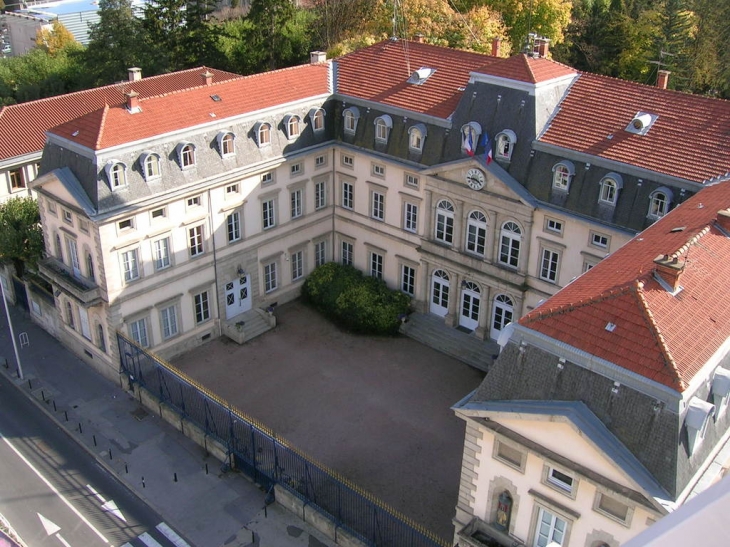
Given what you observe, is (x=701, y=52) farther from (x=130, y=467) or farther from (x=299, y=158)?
(x=130, y=467)

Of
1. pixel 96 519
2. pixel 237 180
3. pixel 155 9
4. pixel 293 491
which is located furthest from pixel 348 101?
pixel 155 9

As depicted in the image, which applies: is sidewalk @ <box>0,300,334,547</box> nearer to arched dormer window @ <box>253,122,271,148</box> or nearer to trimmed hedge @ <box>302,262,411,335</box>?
trimmed hedge @ <box>302,262,411,335</box>

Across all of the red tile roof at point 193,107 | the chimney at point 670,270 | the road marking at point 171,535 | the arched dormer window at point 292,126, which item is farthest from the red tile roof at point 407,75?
the road marking at point 171,535

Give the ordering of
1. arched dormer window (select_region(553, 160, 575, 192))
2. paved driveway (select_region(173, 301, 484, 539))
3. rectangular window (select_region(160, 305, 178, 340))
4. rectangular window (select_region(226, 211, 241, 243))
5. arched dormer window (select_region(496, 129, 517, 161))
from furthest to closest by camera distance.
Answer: rectangular window (select_region(226, 211, 241, 243)) → rectangular window (select_region(160, 305, 178, 340)) → arched dormer window (select_region(496, 129, 517, 161)) → arched dormer window (select_region(553, 160, 575, 192)) → paved driveway (select_region(173, 301, 484, 539))

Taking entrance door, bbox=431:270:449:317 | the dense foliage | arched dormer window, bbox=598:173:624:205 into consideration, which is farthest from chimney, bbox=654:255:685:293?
the dense foliage

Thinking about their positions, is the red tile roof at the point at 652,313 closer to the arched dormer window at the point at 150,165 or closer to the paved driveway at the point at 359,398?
the paved driveway at the point at 359,398
